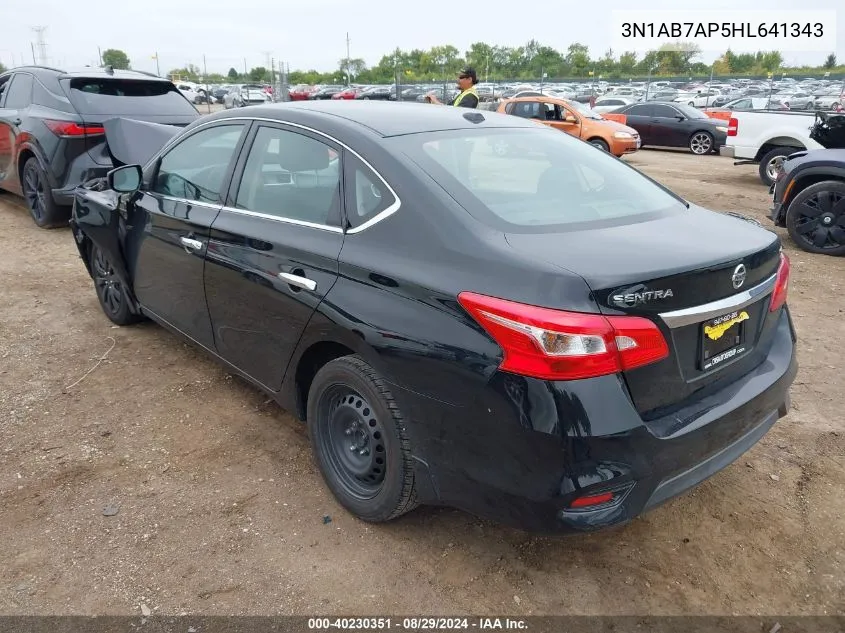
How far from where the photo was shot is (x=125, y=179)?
3.89 metres

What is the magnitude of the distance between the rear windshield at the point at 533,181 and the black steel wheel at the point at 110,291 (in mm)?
2772

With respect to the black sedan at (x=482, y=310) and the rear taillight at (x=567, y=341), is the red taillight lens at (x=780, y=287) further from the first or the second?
the rear taillight at (x=567, y=341)

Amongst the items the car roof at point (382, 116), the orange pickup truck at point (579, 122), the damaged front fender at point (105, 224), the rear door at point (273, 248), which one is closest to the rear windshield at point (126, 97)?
the damaged front fender at point (105, 224)

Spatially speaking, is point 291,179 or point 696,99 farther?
point 696,99

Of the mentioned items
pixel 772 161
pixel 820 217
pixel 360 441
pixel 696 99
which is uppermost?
pixel 696 99

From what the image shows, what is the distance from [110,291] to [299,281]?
8.62 ft

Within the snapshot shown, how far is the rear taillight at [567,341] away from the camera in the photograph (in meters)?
1.97

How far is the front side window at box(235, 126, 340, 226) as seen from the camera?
2758mm

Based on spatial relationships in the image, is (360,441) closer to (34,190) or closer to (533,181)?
(533,181)

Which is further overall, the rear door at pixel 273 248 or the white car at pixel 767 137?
the white car at pixel 767 137

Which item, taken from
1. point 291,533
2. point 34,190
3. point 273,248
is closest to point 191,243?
point 273,248

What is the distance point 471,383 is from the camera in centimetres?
211

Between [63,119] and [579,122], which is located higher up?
[63,119]

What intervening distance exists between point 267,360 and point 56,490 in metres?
1.09
